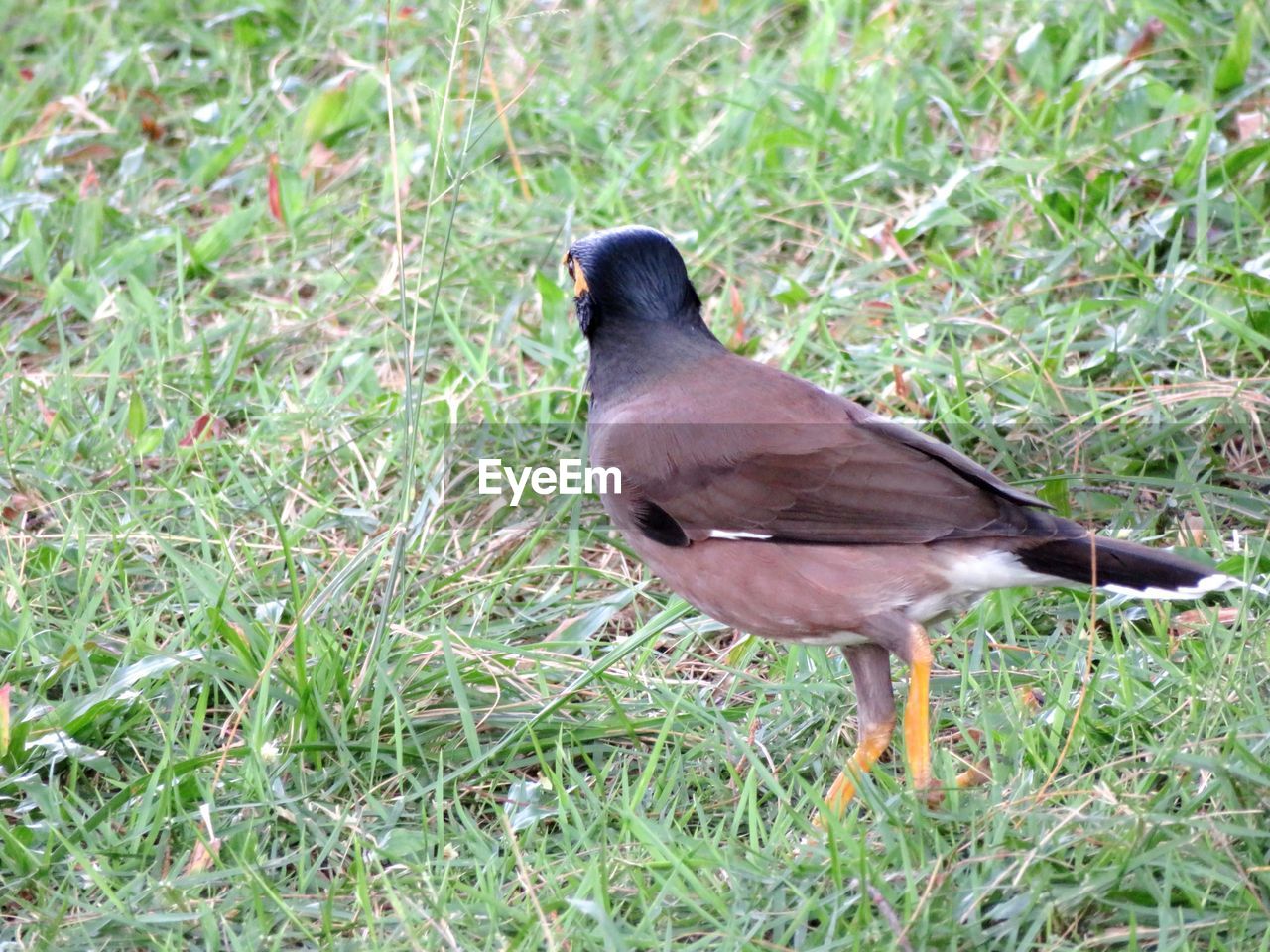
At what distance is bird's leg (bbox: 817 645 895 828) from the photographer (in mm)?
3508

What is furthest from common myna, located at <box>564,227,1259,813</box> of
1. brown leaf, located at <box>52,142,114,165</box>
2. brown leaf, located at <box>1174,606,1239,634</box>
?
brown leaf, located at <box>52,142,114,165</box>

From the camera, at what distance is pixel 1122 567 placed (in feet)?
10.9

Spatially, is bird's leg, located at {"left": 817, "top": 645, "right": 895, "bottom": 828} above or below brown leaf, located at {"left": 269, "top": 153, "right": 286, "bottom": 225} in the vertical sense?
below

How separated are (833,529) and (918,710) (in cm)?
44

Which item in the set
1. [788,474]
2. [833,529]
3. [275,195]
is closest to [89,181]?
[275,195]

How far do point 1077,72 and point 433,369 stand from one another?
284 cm

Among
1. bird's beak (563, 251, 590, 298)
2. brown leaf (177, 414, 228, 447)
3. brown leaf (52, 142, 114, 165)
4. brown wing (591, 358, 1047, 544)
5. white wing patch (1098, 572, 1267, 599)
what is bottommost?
brown leaf (177, 414, 228, 447)

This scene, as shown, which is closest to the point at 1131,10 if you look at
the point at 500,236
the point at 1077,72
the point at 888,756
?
the point at 1077,72

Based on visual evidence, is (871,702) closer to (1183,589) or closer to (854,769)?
(854,769)

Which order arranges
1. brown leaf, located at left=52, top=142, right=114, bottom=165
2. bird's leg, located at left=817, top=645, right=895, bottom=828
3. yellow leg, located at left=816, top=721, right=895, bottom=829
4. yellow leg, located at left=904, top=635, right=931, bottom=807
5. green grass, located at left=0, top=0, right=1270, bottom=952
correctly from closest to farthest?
green grass, located at left=0, top=0, right=1270, bottom=952
yellow leg, located at left=816, top=721, right=895, bottom=829
yellow leg, located at left=904, top=635, right=931, bottom=807
bird's leg, located at left=817, top=645, right=895, bottom=828
brown leaf, located at left=52, top=142, right=114, bottom=165

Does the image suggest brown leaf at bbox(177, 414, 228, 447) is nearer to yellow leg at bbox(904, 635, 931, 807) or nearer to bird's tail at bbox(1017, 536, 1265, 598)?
yellow leg at bbox(904, 635, 931, 807)

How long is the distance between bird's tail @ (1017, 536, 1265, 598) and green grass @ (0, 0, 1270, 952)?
217 mm

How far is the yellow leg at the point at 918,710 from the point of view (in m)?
3.40

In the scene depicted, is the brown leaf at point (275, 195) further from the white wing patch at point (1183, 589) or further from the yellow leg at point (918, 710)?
the white wing patch at point (1183, 589)
